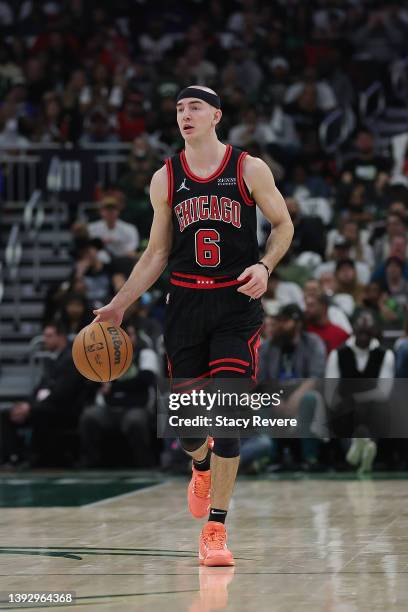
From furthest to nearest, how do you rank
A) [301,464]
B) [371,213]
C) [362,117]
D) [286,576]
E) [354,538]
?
1. [362,117]
2. [371,213]
3. [301,464]
4. [354,538]
5. [286,576]

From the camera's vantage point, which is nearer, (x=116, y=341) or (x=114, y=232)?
(x=116, y=341)

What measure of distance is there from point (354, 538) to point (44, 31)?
16042mm


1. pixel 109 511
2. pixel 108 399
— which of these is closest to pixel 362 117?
pixel 108 399

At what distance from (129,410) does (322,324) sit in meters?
2.13

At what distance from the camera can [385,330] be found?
1429 cm

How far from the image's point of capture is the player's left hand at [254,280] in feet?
22.9

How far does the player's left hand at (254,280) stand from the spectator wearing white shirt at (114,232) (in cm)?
983

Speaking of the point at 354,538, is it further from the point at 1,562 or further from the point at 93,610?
the point at 93,610

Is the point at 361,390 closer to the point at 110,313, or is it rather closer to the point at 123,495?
the point at 123,495

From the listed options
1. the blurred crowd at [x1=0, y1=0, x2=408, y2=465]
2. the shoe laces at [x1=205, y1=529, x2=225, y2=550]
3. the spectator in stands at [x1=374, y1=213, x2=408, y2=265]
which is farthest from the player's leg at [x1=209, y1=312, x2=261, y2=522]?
the spectator in stands at [x1=374, y1=213, x2=408, y2=265]

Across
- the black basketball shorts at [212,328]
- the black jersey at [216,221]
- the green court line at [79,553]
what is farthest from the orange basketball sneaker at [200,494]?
the black jersey at [216,221]

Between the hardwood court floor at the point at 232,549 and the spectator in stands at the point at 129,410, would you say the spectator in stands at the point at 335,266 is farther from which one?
the hardwood court floor at the point at 232,549

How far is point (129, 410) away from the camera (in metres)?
13.7

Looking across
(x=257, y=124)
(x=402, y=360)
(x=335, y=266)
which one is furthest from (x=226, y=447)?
(x=257, y=124)
